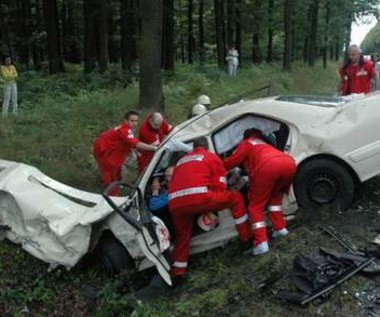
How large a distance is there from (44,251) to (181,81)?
1282 cm

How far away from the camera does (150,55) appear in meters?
12.9

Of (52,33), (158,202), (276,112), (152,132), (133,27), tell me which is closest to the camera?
(158,202)

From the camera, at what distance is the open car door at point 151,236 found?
6008 mm

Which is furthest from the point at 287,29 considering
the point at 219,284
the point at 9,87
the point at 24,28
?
the point at 219,284

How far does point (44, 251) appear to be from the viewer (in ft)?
22.9

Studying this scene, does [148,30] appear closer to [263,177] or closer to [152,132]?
[152,132]

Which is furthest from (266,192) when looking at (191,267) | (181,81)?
(181,81)

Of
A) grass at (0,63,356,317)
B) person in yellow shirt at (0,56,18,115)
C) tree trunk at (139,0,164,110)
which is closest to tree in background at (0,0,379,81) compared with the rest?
grass at (0,63,356,317)

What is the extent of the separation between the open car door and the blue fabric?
291mm

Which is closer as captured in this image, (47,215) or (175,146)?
(175,146)

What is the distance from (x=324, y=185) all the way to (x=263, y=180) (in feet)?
3.00

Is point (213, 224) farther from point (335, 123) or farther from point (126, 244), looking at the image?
point (335, 123)

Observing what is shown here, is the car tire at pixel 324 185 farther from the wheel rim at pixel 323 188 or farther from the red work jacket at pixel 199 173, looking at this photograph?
the red work jacket at pixel 199 173

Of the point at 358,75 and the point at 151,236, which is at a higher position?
the point at 358,75
